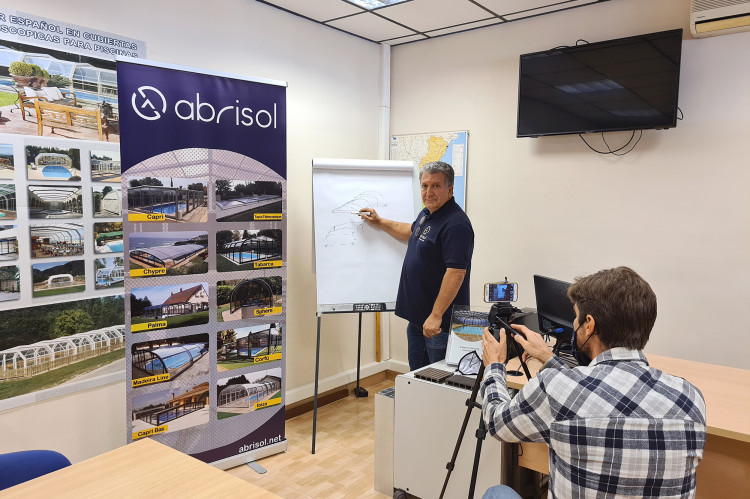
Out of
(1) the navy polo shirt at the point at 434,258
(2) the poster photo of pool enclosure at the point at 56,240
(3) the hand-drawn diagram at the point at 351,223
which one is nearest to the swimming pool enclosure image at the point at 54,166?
(2) the poster photo of pool enclosure at the point at 56,240

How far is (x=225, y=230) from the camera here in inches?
111

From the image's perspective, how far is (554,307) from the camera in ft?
7.95

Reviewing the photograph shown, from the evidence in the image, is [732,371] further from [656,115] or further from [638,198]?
[656,115]

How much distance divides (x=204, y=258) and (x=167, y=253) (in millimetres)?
193

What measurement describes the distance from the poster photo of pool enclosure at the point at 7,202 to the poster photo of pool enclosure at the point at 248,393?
1.30 m

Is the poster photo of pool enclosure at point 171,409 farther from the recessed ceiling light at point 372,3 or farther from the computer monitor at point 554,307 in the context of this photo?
the recessed ceiling light at point 372,3

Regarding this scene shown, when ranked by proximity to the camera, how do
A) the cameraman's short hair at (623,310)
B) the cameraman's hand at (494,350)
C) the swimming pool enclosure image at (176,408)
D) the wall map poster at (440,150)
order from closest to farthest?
the cameraman's short hair at (623,310) → the cameraman's hand at (494,350) → the swimming pool enclosure image at (176,408) → the wall map poster at (440,150)

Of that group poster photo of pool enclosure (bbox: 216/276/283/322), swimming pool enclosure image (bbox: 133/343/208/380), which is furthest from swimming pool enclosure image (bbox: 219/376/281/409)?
poster photo of pool enclosure (bbox: 216/276/283/322)

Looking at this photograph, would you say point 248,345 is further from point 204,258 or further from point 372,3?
point 372,3

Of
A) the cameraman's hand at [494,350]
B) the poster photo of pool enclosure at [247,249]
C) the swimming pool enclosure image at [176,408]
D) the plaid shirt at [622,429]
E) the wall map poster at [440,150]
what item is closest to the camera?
the plaid shirt at [622,429]

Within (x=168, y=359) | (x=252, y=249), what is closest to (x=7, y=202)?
(x=168, y=359)

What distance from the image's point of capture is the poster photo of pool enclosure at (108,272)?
276 centimetres

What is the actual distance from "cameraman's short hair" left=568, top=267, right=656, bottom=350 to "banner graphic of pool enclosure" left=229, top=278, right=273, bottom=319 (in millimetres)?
2007

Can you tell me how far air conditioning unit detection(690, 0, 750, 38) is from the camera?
2.69m
